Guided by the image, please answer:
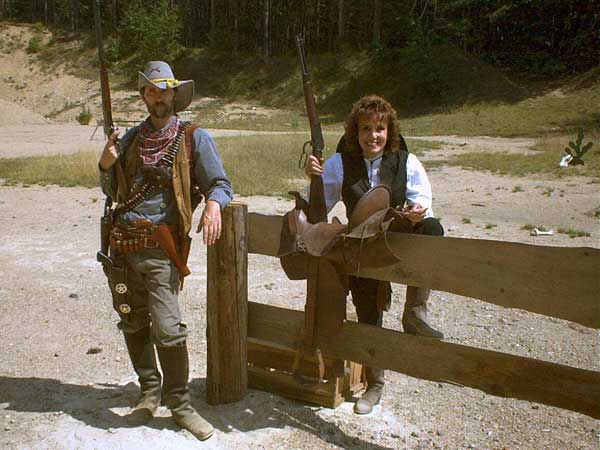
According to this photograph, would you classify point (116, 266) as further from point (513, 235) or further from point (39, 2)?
point (39, 2)

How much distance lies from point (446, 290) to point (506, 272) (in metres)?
0.29

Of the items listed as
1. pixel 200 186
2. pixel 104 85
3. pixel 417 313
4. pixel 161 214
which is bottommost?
pixel 417 313

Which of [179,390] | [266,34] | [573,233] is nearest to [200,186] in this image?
[179,390]

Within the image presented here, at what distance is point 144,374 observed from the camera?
3447 mm

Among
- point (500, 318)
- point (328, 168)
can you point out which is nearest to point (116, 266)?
point (328, 168)

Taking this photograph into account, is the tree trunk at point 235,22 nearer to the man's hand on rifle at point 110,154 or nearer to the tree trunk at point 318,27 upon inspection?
the tree trunk at point 318,27

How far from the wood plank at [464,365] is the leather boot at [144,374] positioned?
0.68 metres

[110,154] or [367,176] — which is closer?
[110,154]

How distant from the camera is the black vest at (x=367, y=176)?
3336 mm

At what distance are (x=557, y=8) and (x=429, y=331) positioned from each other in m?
37.9

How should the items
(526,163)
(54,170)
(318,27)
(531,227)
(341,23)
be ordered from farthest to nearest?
(318,27) < (341,23) < (526,163) < (54,170) < (531,227)

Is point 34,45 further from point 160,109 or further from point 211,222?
point 211,222

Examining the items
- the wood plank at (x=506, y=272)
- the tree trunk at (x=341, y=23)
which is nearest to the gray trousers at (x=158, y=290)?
the wood plank at (x=506, y=272)

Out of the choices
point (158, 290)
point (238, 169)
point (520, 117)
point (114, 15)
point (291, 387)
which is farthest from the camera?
point (114, 15)
